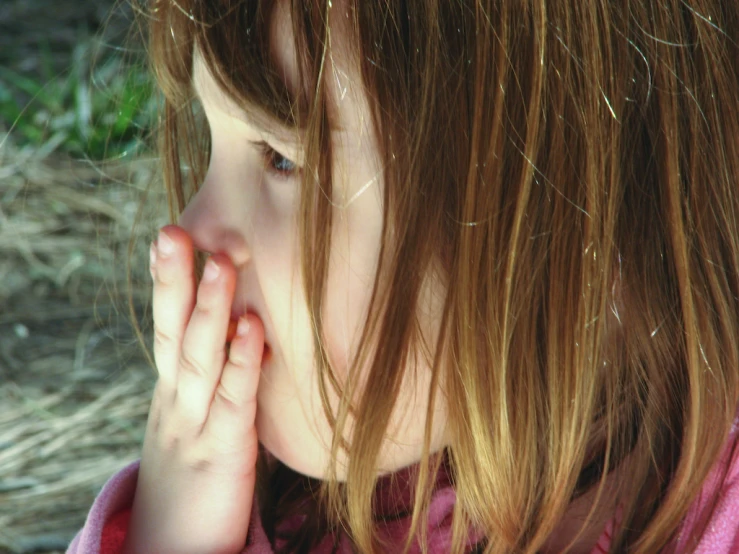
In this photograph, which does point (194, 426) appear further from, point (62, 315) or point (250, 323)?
point (62, 315)

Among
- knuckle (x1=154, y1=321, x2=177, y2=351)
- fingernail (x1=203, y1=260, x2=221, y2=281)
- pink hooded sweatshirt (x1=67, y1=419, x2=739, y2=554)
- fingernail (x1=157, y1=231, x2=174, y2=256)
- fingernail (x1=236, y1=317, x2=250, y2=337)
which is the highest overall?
fingernail (x1=157, y1=231, x2=174, y2=256)

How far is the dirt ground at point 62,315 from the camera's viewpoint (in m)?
1.28

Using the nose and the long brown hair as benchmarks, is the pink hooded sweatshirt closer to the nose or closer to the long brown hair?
the long brown hair

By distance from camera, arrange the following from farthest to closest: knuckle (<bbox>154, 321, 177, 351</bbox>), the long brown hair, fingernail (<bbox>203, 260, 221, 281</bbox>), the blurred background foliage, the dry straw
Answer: the blurred background foliage
the dry straw
knuckle (<bbox>154, 321, 177, 351</bbox>)
fingernail (<bbox>203, 260, 221, 281</bbox>)
the long brown hair

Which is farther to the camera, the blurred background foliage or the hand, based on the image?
the blurred background foliage

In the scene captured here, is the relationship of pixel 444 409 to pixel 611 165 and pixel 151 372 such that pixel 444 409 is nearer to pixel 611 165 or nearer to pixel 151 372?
pixel 611 165

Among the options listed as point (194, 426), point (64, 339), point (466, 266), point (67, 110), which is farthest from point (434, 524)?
point (67, 110)

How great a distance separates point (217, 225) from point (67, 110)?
0.89 m

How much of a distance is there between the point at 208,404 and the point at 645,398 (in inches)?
16.1

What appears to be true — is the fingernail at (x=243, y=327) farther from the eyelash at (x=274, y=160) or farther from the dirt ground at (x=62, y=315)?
the dirt ground at (x=62, y=315)

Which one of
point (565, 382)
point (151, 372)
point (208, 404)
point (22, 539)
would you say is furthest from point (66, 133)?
point (565, 382)

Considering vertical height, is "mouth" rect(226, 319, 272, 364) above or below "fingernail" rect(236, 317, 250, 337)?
below

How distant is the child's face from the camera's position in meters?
0.71

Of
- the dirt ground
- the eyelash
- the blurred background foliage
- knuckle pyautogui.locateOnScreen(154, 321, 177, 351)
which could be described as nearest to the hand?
knuckle pyautogui.locateOnScreen(154, 321, 177, 351)
